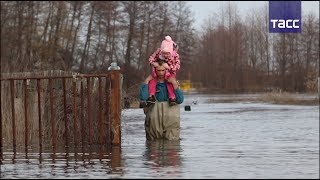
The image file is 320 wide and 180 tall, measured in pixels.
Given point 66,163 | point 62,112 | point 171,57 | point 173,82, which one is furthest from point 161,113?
Result: point 66,163

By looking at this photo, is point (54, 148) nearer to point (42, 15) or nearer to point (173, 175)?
point (173, 175)

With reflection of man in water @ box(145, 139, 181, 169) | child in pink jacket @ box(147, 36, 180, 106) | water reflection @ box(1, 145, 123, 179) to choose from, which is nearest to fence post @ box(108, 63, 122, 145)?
water reflection @ box(1, 145, 123, 179)

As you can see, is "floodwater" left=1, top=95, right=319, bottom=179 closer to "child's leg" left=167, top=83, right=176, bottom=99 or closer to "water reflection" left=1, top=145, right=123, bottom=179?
"water reflection" left=1, top=145, right=123, bottom=179

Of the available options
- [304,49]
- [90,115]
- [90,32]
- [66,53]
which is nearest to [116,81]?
[90,115]

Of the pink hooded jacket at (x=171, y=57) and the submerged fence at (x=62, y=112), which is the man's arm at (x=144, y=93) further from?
the submerged fence at (x=62, y=112)

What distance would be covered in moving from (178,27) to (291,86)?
14380 mm

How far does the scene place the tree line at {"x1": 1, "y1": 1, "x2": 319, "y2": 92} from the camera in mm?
63156

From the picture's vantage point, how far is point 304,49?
259 feet

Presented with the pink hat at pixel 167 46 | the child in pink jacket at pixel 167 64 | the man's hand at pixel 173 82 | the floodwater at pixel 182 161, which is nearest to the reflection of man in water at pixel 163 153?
the floodwater at pixel 182 161

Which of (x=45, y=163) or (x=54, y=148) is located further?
(x=54, y=148)

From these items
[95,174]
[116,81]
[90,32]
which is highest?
[90,32]

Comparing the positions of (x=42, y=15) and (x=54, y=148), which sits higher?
(x=42, y=15)

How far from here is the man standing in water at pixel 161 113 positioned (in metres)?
14.9

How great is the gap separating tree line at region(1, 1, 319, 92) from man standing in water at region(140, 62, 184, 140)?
3770cm
